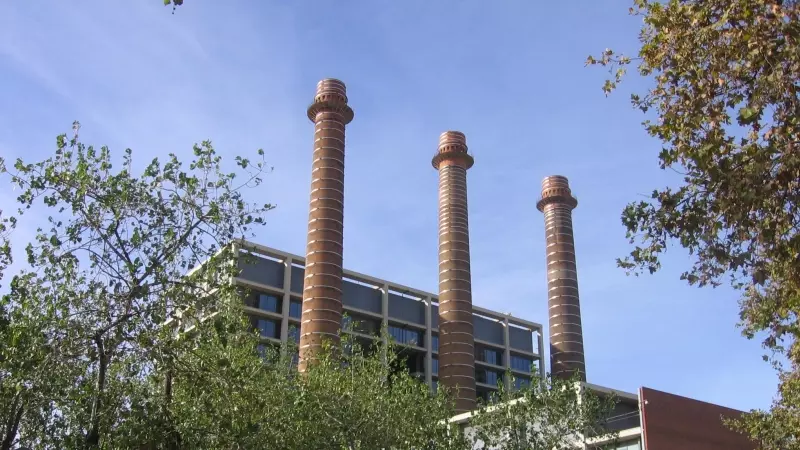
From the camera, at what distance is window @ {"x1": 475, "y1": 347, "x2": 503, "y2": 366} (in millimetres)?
70375

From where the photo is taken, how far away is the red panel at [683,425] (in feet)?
119

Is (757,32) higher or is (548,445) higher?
(757,32)

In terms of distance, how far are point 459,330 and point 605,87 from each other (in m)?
43.9

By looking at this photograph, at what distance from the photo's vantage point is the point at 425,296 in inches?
2707

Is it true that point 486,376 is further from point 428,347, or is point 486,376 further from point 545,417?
point 545,417

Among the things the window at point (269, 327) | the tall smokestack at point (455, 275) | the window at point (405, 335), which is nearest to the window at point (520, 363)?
the window at point (405, 335)

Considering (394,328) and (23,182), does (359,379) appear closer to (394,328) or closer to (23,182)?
(23,182)

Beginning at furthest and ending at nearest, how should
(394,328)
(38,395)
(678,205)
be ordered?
(394,328) → (38,395) → (678,205)

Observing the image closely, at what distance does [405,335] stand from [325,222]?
60.5 feet

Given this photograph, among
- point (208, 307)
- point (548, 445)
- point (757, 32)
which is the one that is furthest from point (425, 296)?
point (757, 32)

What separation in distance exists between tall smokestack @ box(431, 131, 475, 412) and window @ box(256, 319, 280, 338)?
37.1ft

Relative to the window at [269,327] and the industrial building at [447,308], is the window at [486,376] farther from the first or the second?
the window at [269,327]

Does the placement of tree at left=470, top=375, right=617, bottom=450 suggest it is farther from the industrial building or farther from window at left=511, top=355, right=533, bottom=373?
window at left=511, top=355, right=533, bottom=373

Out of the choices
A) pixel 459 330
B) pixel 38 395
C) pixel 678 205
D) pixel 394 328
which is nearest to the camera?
pixel 678 205
